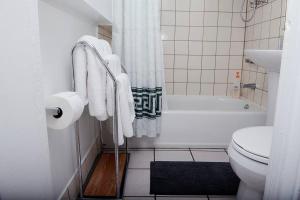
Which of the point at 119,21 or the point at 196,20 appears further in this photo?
the point at 196,20

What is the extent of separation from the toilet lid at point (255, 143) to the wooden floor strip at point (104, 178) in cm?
75

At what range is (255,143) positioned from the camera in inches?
42.4

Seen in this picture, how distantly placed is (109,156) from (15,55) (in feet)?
4.24

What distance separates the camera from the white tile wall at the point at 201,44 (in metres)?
2.43

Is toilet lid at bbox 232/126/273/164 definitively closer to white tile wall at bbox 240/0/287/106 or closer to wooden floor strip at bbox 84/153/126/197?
wooden floor strip at bbox 84/153/126/197

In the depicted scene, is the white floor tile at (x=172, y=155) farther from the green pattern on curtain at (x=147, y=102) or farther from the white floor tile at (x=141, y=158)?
the green pattern on curtain at (x=147, y=102)

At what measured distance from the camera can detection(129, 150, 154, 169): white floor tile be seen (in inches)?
68.3

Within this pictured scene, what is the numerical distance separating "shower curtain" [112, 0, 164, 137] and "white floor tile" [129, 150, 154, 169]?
1.07 feet

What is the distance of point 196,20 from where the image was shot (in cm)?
246

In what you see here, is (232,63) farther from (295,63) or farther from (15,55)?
(15,55)

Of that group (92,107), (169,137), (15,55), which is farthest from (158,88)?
(15,55)

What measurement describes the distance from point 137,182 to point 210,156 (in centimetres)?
70

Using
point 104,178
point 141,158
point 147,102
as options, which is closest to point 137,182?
point 104,178

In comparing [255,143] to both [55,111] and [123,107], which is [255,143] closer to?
[123,107]
